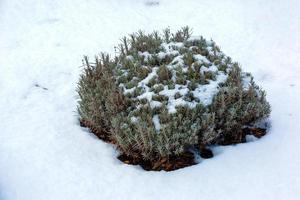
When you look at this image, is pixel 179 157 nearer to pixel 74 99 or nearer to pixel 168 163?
pixel 168 163

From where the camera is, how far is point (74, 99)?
5750 millimetres

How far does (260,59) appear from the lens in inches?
262

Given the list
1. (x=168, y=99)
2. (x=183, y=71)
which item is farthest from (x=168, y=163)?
(x=183, y=71)

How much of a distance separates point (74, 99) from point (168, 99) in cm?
168

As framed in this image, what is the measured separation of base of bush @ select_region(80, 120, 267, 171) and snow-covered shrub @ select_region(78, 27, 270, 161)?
0.05m

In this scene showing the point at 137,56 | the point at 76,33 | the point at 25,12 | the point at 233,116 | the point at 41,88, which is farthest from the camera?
the point at 25,12

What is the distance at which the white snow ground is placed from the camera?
13.7 feet

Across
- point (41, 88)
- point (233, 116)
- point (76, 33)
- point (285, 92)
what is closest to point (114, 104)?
point (233, 116)

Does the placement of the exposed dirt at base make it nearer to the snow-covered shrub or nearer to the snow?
the snow-covered shrub

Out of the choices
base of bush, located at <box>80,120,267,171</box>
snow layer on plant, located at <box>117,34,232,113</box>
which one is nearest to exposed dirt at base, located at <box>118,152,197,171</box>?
base of bush, located at <box>80,120,267,171</box>

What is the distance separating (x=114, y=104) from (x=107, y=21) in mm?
3743

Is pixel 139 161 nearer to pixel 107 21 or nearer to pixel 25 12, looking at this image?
pixel 107 21

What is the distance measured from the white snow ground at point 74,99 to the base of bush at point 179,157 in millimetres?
90

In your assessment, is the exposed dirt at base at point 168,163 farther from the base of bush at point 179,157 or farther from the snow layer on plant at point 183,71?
the snow layer on plant at point 183,71
